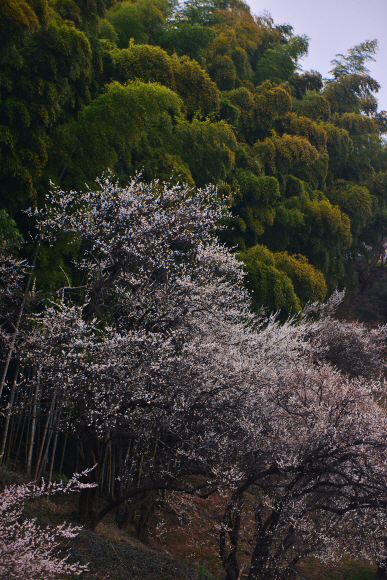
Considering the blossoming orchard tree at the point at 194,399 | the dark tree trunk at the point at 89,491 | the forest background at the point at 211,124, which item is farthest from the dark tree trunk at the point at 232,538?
the forest background at the point at 211,124

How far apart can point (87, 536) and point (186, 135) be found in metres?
9.87

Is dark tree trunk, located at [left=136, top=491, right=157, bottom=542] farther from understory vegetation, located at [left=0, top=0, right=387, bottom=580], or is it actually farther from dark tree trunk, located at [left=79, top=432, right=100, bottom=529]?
dark tree trunk, located at [left=79, top=432, right=100, bottom=529]

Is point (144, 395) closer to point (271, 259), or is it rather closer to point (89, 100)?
point (89, 100)

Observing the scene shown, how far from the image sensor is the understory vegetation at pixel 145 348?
683 cm

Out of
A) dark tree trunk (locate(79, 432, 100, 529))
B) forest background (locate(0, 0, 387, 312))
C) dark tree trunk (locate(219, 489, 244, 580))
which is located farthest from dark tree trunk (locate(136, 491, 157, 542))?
forest background (locate(0, 0, 387, 312))

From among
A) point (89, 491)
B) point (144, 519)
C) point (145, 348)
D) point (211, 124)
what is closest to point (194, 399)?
point (145, 348)

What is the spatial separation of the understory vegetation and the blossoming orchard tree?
45 mm

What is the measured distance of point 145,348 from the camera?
7.80 metres

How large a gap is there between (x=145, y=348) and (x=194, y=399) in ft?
3.71

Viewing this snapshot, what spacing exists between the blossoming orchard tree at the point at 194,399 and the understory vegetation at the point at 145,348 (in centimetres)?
4

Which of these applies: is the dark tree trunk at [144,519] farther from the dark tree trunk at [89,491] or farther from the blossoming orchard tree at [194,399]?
the dark tree trunk at [89,491]

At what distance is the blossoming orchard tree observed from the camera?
21.8 feet

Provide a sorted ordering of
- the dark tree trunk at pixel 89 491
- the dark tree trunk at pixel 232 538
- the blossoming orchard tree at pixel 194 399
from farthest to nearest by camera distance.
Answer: the dark tree trunk at pixel 89 491
the dark tree trunk at pixel 232 538
the blossoming orchard tree at pixel 194 399

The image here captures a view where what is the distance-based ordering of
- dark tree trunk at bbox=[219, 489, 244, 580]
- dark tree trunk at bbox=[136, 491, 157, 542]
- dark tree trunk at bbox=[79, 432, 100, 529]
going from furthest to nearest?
dark tree trunk at bbox=[136, 491, 157, 542], dark tree trunk at bbox=[79, 432, 100, 529], dark tree trunk at bbox=[219, 489, 244, 580]
